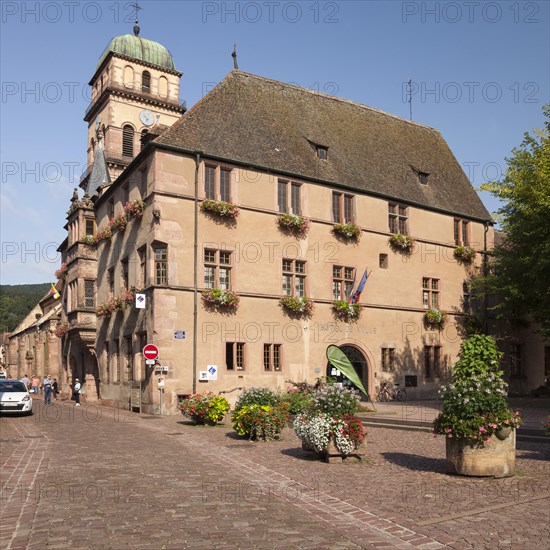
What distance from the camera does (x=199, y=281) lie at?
88.8 ft

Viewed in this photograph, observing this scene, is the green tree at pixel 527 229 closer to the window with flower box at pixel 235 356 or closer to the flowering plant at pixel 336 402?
Answer: the window with flower box at pixel 235 356

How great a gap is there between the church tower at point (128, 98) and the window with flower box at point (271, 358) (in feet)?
94.9

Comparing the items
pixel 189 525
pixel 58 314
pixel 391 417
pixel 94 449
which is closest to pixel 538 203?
pixel 391 417

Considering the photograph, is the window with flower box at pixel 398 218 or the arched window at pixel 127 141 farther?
the arched window at pixel 127 141

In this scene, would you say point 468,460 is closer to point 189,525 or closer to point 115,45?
point 189,525

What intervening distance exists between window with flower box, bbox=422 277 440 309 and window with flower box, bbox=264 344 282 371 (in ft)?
33.1

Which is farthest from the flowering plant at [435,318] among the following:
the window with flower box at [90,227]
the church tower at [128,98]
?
the church tower at [128,98]

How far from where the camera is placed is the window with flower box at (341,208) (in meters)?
31.6

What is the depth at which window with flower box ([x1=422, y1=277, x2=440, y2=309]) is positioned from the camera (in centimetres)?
3475

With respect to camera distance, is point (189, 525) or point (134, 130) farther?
point (134, 130)

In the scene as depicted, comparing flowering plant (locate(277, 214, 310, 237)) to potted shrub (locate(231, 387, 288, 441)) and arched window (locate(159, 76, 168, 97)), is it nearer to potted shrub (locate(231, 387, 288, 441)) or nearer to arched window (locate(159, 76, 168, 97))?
potted shrub (locate(231, 387, 288, 441))

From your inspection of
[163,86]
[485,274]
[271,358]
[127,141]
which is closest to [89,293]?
[271,358]

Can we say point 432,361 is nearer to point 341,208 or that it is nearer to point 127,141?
point 341,208

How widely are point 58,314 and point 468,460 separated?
50.2 meters
